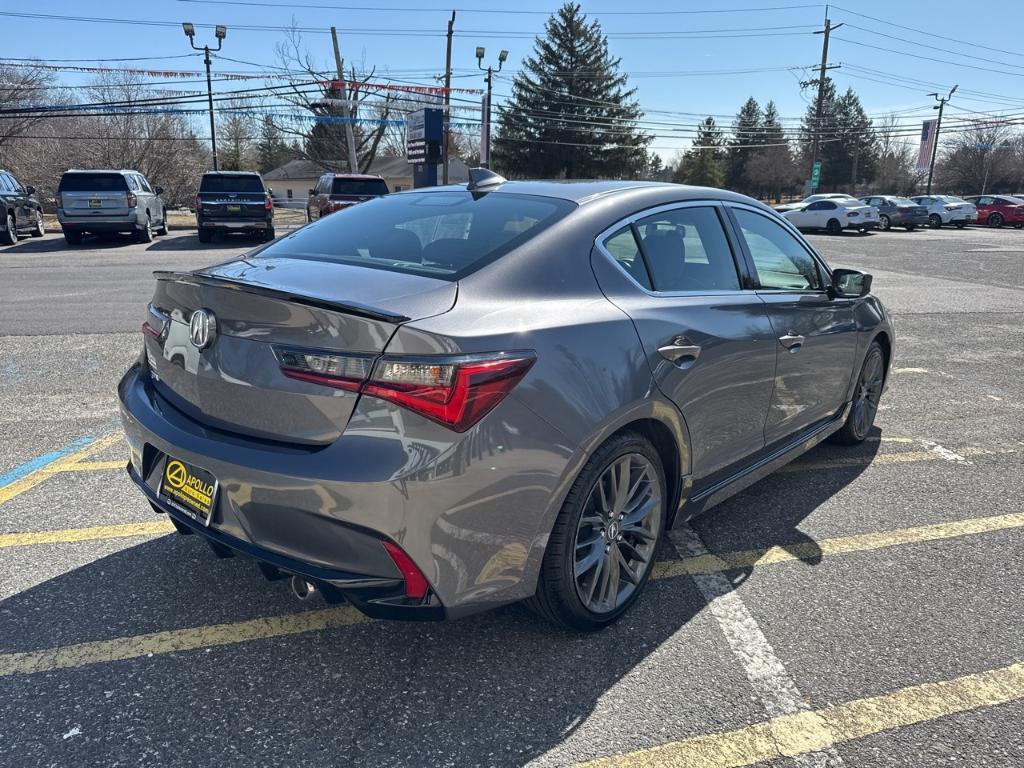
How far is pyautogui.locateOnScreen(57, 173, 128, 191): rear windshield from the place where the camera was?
1748 centimetres

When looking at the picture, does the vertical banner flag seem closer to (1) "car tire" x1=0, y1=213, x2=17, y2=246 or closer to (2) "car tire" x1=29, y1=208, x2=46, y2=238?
(2) "car tire" x1=29, y1=208, x2=46, y2=238

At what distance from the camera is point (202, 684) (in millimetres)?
2352

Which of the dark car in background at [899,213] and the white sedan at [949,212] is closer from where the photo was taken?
the dark car in background at [899,213]

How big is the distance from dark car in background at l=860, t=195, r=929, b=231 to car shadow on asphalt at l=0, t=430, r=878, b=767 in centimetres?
3587

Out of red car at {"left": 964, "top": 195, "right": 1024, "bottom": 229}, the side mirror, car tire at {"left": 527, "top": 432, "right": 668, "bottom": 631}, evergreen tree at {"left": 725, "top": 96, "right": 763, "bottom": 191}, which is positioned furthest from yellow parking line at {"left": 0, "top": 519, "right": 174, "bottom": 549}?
evergreen tree at {"left": 725, "top": 96, "right": 763, "bottom": 191}

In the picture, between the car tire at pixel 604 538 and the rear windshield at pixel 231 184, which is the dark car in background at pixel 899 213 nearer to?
the rear windshield at pixel 231 184

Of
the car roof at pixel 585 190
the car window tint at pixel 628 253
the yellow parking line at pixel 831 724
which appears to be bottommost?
the yellow parking line at pixel 831 724

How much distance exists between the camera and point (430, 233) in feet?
9.60

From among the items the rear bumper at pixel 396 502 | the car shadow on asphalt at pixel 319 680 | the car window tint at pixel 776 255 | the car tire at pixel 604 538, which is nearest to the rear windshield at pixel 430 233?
the rear bumper at pixel 396 502

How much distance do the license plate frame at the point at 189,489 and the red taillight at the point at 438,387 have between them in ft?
2.17

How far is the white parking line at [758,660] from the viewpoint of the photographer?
7.13 ft

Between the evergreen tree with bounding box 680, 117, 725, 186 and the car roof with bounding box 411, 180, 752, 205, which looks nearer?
the car roof with bounding box 411, 180, 752, 205

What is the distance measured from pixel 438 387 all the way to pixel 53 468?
3.12 m

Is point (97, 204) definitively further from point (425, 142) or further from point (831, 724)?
point (831, 724)
